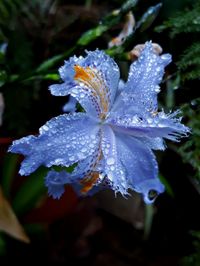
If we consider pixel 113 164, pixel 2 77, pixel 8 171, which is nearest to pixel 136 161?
pixel 113 164

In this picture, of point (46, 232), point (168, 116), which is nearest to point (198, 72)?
point (168, 116)

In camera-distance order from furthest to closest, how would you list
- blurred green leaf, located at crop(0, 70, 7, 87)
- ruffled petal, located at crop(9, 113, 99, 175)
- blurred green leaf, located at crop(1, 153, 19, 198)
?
blurred green leaf, located at crop(1, 153, 19, 198)
blurred green leaf, located at crop(0, 70, 7, 87)
ruffled petal, located at crop(9, 113, 99, 175)

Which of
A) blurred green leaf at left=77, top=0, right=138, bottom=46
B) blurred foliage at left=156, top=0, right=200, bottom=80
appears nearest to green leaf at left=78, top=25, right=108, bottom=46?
blurred green leaf at left=77, top=0, right=138, bottom=46

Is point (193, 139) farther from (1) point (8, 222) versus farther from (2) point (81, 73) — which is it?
(1) point (8, 222)

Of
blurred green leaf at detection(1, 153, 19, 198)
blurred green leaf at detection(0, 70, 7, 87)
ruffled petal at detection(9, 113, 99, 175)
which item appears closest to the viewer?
ruffled petal at detection(9, 113, 99, 175)

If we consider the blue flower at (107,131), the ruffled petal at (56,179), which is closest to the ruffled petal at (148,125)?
the blue flower at (107,131)

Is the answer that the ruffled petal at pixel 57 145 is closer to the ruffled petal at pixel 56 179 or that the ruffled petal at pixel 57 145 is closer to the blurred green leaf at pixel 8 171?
the ruffled petal at pixel 56 179

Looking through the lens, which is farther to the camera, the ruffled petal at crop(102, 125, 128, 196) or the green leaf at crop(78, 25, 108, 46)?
the green leaf at crop(78, 25, 108, 46)

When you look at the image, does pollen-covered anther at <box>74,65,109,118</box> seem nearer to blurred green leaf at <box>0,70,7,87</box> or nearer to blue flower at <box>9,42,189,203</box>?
blue flower at <box>9,42,189,203</box>
